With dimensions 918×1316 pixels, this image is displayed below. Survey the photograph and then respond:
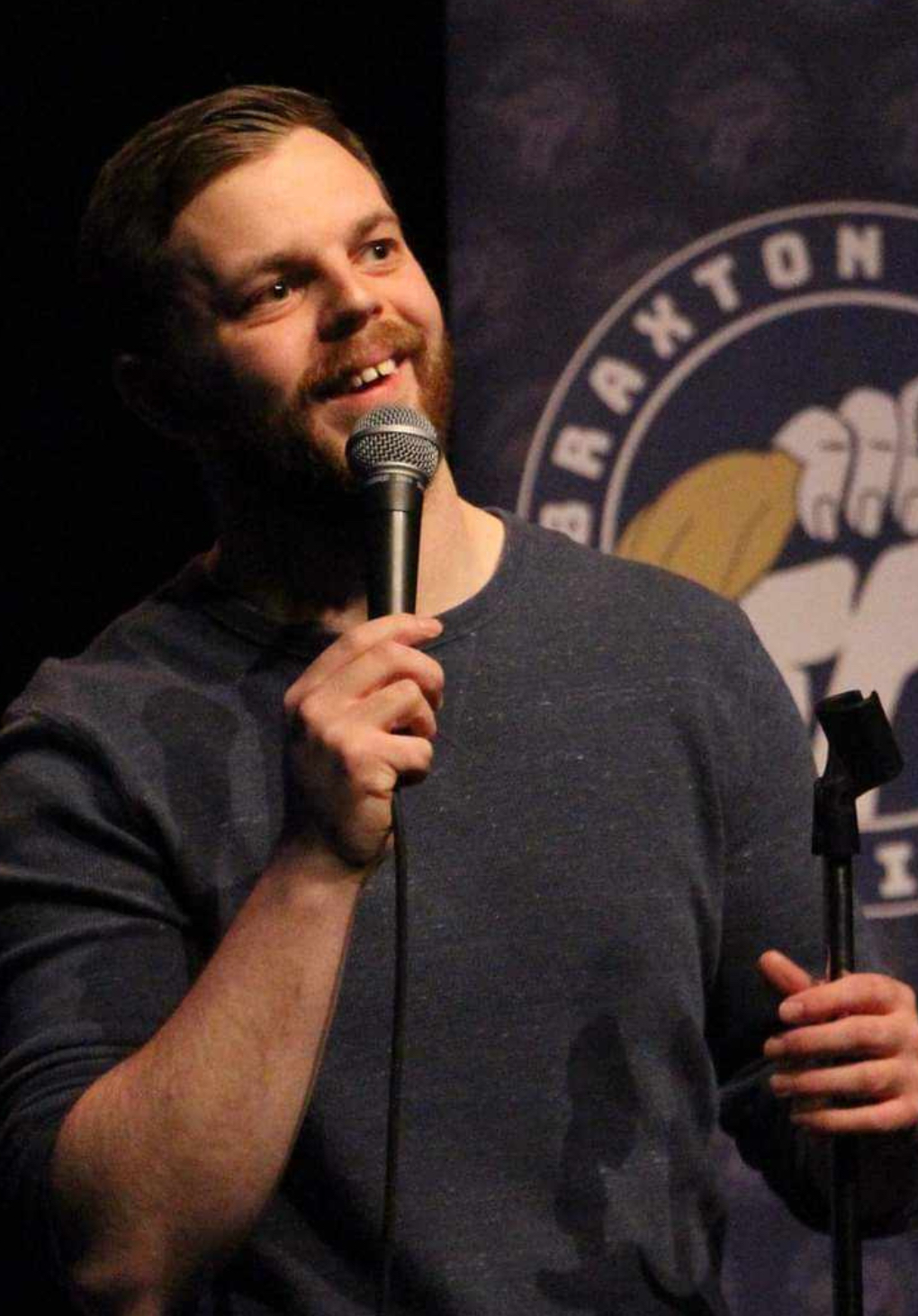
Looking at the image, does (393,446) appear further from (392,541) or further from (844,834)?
(844,834)

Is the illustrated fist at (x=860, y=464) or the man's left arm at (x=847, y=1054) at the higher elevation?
the illustrated fist at (x=860, y=464)

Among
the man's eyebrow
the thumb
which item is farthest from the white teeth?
the thumb

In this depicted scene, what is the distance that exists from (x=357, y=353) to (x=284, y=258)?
127 mm

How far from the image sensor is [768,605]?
228 centimetres

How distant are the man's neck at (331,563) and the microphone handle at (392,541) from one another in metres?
0.35

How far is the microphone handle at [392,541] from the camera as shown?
1311mm

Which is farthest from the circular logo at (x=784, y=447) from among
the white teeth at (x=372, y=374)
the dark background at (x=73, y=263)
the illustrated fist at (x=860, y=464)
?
the white teeth at (x=372, y=374)

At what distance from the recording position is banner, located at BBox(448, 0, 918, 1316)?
7.41 ft

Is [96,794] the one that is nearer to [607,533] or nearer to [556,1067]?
[556,1067]

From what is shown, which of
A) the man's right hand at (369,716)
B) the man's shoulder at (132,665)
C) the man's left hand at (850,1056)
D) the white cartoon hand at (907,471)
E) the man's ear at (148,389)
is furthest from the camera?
the white cartoon hand at (907,471)

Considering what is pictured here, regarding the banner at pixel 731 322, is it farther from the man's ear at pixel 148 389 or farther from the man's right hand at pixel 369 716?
the man's right hand at pixel 369 716

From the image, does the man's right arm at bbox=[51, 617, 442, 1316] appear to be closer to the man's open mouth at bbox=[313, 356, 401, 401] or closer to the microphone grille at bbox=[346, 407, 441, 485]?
the microphone grille at bbox=[346, 407, 441, 485]

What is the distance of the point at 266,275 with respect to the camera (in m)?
1.74

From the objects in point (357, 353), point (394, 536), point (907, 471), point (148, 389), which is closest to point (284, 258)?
point (357, 353)
